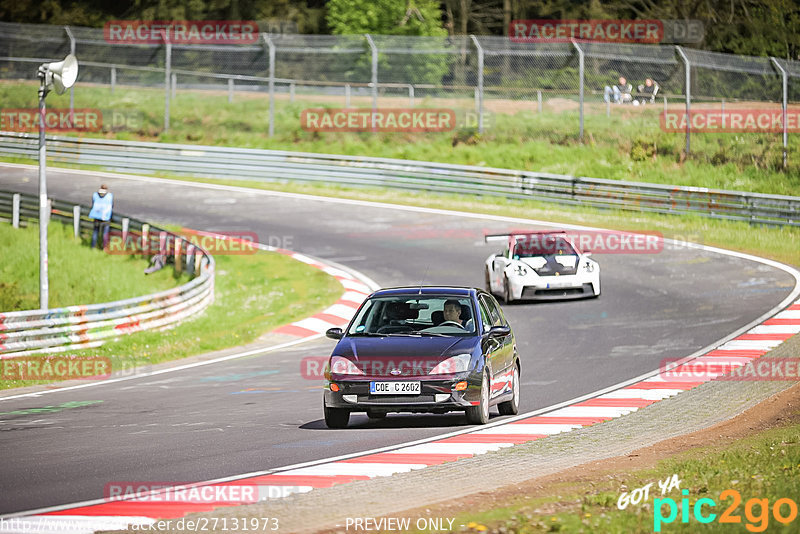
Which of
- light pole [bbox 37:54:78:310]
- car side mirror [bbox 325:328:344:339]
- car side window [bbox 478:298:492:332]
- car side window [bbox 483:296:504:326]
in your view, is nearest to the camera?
car side mirror [bbox 325:328:344:339]

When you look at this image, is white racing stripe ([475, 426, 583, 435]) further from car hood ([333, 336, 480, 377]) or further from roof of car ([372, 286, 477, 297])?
roof of car ([372, 286, 477, 297])

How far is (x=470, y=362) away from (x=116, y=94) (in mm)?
36145

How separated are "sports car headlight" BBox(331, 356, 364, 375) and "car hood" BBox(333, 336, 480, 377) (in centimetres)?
4

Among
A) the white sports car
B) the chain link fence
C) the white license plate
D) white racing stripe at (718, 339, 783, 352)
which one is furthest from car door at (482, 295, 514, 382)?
the chain link fence

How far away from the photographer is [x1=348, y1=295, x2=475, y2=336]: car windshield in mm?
11773

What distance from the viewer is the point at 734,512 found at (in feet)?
21.7

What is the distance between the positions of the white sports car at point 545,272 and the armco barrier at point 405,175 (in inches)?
352

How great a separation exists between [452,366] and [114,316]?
949 cm

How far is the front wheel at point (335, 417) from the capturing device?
11.3 metres

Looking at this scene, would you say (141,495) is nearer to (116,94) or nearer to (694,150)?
(694,150)

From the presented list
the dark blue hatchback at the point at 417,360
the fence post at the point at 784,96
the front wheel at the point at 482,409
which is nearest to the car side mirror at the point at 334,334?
the dark blue hatchback at the point at 417,360

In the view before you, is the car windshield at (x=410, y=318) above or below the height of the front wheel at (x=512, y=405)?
above

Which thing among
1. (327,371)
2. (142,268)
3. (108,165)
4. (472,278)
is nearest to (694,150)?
(472,278)

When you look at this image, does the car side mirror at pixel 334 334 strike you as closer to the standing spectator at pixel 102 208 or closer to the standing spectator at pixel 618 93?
the standing spectator at pixel 102 208
